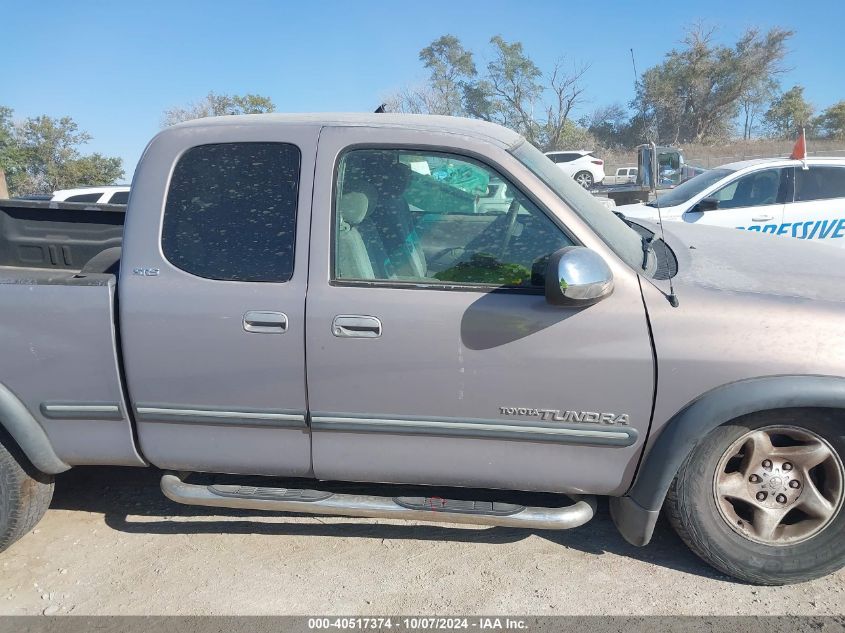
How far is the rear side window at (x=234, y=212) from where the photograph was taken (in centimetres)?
254

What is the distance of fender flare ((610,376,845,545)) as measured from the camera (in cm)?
226

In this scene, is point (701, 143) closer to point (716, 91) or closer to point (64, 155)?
point (716, 91)

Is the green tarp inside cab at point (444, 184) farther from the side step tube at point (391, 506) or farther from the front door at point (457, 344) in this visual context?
the side step tube at point (391, 506)

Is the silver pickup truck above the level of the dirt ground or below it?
above

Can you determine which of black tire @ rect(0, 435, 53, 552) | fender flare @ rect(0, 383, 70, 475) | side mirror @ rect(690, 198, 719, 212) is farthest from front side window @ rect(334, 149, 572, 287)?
side mirror @ rect(690, 198, 719, 212)

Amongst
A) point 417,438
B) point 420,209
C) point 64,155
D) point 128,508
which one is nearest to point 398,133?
point 420,209

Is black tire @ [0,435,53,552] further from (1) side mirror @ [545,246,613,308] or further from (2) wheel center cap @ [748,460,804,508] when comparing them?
(2) wheel center cap @ [748,460,804,508]

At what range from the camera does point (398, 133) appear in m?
2.55

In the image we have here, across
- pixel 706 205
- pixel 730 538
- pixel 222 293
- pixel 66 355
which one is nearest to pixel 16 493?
pixel 66 355

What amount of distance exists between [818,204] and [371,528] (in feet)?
23.4

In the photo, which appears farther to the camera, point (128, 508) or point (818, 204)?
point (818, 204)

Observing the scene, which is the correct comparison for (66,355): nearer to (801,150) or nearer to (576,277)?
(576,277)

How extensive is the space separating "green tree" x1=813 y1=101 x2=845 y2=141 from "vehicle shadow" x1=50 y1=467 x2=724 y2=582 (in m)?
44.7

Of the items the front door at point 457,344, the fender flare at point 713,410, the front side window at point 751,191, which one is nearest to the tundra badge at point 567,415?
the front door at point 457,344
